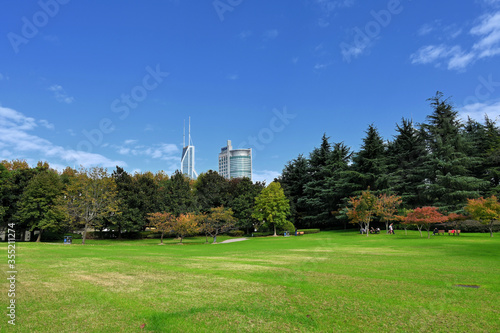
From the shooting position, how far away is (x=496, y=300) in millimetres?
7406

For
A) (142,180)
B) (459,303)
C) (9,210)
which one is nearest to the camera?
(459,303)

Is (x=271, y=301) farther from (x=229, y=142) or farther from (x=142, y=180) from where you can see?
(x=229, y=142)

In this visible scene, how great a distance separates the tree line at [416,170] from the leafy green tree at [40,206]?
3862cm

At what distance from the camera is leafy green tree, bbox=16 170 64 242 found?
136ft

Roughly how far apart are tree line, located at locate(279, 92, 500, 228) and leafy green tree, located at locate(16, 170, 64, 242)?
3862 cm

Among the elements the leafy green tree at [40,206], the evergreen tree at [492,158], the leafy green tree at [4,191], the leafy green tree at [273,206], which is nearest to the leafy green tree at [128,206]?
the leafy green tree at [40,206]

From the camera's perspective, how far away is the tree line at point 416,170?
143ft

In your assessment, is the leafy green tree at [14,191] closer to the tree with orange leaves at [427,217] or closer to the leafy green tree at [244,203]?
the leafy green tree at [244,203]

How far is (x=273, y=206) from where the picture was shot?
4934 centimetres

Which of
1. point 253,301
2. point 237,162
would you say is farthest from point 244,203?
point 237,162

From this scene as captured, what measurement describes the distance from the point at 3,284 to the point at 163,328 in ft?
20.9

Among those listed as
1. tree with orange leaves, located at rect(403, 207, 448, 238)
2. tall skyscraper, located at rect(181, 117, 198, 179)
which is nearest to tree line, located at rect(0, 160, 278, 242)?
tree with orange leaves, located at rect(403, 207, 448, 238)

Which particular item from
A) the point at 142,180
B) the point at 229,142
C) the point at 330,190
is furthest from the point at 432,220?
the point at 229,142

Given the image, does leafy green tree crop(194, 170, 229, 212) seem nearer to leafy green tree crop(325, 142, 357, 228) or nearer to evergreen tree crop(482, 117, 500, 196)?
leafy green tree crop(325, 142, 357, 228)
